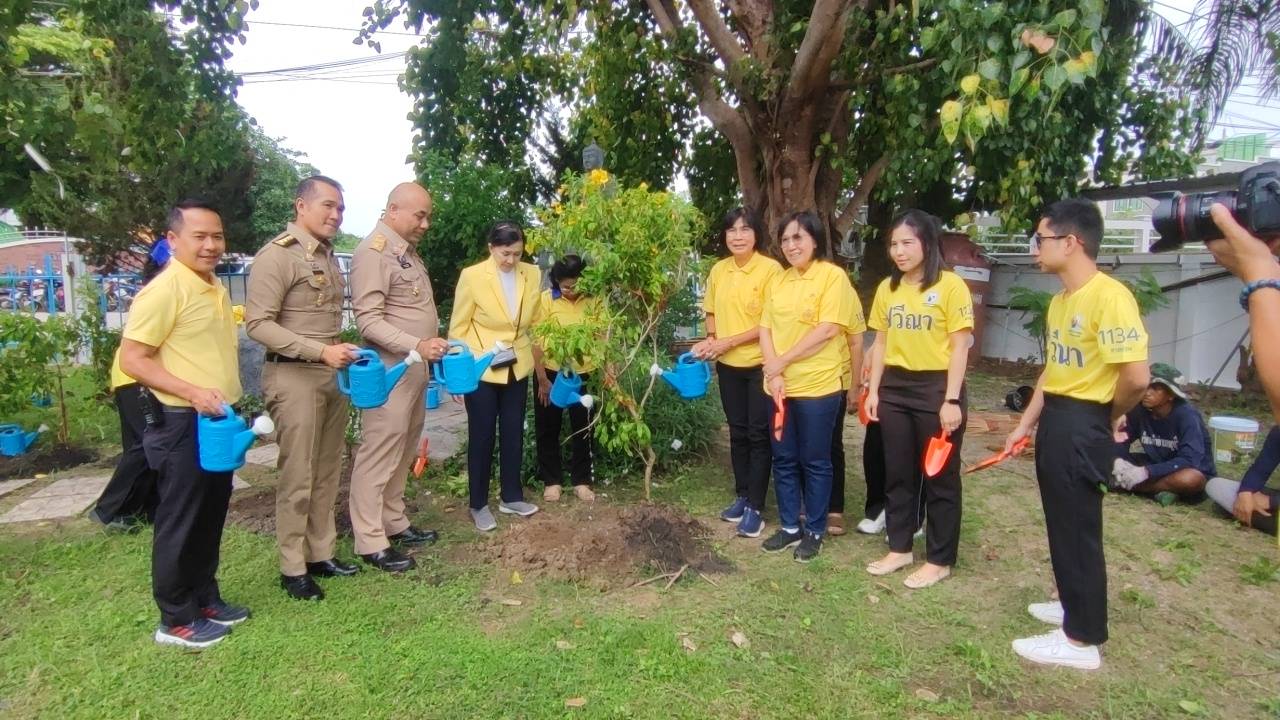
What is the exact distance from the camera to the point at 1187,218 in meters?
2.04

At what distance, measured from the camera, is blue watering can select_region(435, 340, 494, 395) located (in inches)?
135

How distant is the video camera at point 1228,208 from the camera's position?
184cm

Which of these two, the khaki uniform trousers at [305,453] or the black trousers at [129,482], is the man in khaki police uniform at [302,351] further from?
the black trousers at [129,482]

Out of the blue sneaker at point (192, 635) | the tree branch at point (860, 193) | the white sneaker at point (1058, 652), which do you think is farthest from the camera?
the tree branch at point (860, 193)

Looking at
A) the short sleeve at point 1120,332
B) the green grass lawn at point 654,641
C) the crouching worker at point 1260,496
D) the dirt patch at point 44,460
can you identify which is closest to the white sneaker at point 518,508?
the green grass lawn at point 654,641

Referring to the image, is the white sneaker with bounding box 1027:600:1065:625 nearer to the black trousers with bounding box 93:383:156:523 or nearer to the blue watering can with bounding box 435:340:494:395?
the blue watering can with bounding box 435:340:494:395

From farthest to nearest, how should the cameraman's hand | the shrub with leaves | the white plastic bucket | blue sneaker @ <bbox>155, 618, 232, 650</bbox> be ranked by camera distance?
1. the white plastic bucket
2. the shrub with leaves
3. blue sneaker @ <bbox>155, 618, 232, 650</bbox>
4. the cameraman's hand

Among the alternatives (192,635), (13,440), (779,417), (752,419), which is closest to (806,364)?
(779,417)

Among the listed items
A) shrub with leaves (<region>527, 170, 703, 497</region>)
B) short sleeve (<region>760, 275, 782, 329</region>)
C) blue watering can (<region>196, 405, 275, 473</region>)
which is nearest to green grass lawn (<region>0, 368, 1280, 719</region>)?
blue watering can (<region>196, 405, 275, 473</region>)

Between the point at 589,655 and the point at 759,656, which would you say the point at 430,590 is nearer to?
the point at 589,655

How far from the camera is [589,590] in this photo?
3.36 m

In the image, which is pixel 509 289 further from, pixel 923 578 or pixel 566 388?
pixel 923 578

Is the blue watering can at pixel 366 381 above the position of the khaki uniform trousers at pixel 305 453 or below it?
above

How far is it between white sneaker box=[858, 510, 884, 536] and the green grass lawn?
4.0 inches
